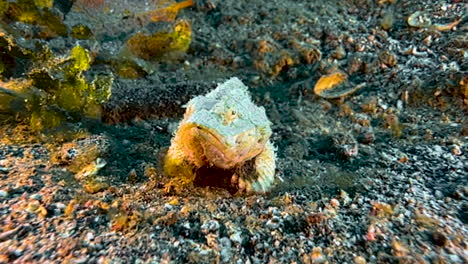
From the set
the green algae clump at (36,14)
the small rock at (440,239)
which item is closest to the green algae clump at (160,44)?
the green algae clump at (36,14)

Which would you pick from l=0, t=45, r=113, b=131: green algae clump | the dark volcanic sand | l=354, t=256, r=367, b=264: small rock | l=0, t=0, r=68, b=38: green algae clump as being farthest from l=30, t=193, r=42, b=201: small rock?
l=0, t=0, r=68, b=38: green algae clump

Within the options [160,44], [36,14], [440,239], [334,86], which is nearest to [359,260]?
[440,239]

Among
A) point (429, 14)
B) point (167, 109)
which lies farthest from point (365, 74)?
point (167, 109)

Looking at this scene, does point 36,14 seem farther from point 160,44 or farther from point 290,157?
point 290,157

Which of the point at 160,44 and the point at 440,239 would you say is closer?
the point at 440,239

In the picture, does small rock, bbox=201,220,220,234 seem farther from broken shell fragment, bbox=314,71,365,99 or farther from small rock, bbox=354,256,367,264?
broken shell fragment, bbox=314,71,365,99

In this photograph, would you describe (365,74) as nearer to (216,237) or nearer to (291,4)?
(291,4)

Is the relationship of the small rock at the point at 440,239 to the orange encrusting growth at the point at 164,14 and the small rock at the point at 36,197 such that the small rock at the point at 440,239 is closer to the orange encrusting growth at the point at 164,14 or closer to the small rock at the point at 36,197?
the small rock at the point at 36,197

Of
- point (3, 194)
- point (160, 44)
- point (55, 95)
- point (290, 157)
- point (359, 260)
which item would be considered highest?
point (160, 44)

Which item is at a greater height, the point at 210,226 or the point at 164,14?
the point at 164,14
